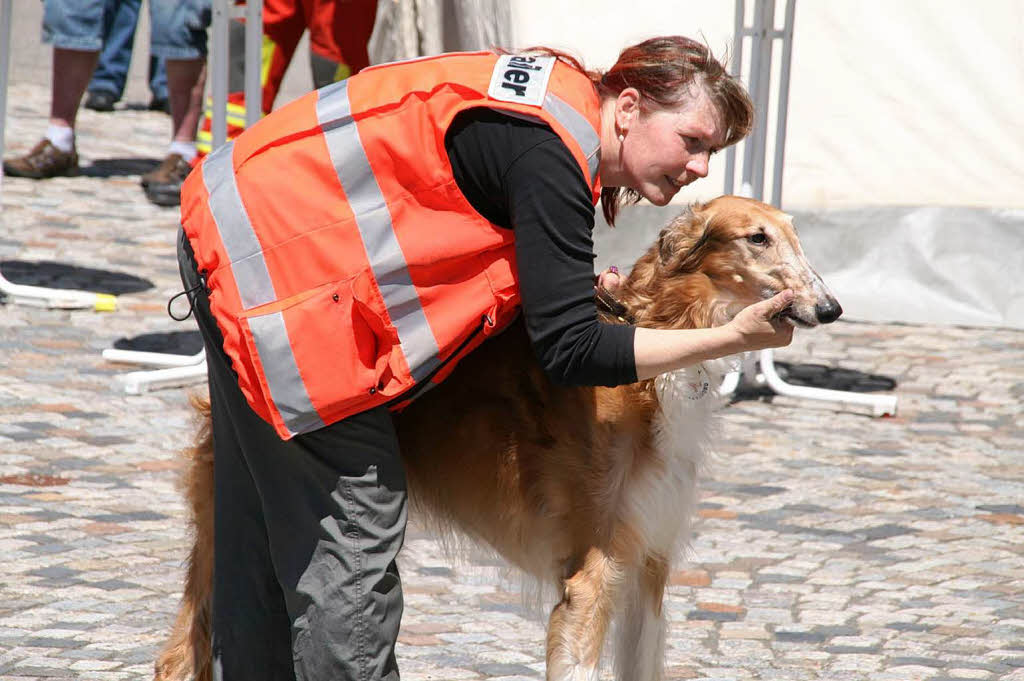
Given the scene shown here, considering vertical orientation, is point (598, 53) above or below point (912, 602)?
above

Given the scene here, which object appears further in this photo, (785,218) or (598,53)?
→ (598,53)

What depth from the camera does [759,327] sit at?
261 centimetres

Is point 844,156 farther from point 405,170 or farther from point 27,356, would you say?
point 405,170

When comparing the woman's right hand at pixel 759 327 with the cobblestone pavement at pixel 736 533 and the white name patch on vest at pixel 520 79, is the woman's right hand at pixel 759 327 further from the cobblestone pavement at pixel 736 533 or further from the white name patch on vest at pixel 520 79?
the cobblestone pavement at pixel 736 533

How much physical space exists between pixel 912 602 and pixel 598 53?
4.69 meters

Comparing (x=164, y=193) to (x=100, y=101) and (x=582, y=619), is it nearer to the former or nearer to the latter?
(x=100, y=101)

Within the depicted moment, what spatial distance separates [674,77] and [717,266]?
0.50m

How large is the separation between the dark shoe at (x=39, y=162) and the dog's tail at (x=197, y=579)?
703 cm

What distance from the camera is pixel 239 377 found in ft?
9.00

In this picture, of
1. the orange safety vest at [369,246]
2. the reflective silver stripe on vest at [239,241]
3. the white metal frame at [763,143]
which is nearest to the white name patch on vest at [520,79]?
the orange safety vest at [369,246]

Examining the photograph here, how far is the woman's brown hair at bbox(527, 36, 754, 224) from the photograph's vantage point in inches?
108

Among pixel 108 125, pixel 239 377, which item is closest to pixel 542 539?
pixel 239 377

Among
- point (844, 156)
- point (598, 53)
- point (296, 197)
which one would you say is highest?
point (296, 197)

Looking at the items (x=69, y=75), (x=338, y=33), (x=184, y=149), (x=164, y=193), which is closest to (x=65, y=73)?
(x=69, y=75)
